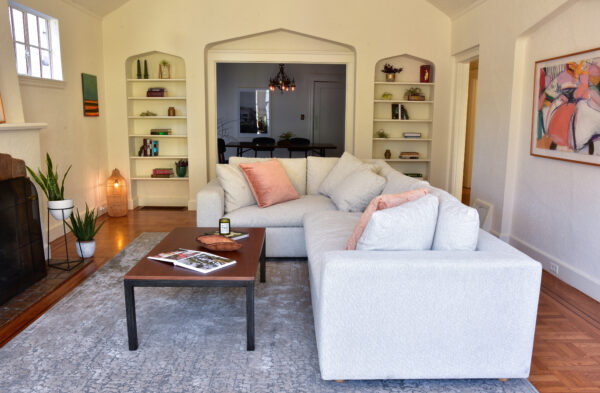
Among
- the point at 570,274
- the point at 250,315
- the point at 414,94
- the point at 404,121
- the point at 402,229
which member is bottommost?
the point at 570,274

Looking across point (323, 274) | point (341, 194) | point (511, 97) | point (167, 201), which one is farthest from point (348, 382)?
point (167, 201)

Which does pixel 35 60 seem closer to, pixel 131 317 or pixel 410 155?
pixel 131 317

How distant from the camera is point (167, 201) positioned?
7305 millimetres

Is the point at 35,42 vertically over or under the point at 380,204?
over

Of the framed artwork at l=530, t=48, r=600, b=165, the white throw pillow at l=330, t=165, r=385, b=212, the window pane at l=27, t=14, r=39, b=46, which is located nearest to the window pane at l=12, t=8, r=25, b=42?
the window pane at l=27, t=14, r=39, b=46

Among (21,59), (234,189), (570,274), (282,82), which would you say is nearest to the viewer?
(570,274)

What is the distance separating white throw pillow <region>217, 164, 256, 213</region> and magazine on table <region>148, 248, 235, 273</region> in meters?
1.47

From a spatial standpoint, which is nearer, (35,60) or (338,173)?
(338,173)

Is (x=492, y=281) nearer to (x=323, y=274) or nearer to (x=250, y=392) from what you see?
(x=323, y=274)

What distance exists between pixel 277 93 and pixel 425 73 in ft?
16.0

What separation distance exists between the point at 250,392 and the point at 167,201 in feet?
17.4

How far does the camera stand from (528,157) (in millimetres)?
4594

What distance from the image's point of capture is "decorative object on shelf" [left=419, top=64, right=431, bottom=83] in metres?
6.94

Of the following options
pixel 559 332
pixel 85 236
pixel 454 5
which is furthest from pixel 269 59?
pixel 559 332
